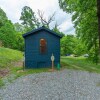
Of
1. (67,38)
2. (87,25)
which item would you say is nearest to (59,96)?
(87,25)

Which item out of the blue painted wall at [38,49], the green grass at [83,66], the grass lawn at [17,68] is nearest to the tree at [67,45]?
the green grass at [83,66]

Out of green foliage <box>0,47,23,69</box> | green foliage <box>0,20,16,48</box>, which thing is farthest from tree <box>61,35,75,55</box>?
green foliage <box>0,47,23,69</box>

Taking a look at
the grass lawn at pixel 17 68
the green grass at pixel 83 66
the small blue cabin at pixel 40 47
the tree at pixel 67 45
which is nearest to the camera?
the grass lawn at pixel 17 68

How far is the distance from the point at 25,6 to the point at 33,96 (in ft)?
246

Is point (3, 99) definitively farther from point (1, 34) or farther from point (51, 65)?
point (1, 34)

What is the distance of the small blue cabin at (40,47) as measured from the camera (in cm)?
2361

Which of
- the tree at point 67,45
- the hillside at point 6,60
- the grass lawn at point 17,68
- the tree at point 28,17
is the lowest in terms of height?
the grass lawn at point 17,68

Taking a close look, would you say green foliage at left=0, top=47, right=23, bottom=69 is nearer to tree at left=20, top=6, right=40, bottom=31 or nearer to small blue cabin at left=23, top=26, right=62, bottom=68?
small blue cabin at left=23, top=26, right=62, bottom=68

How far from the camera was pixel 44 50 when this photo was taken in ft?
78.3

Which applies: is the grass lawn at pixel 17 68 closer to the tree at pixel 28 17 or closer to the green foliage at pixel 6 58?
the green foliage at pixel 6 58

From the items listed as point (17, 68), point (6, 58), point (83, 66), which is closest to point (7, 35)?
point (6, 58)

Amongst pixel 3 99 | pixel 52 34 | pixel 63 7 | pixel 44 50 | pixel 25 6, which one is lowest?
pixel 3 99

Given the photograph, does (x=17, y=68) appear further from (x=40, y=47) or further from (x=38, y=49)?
(x=40, y=47)

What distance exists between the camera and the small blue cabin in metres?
23.6
